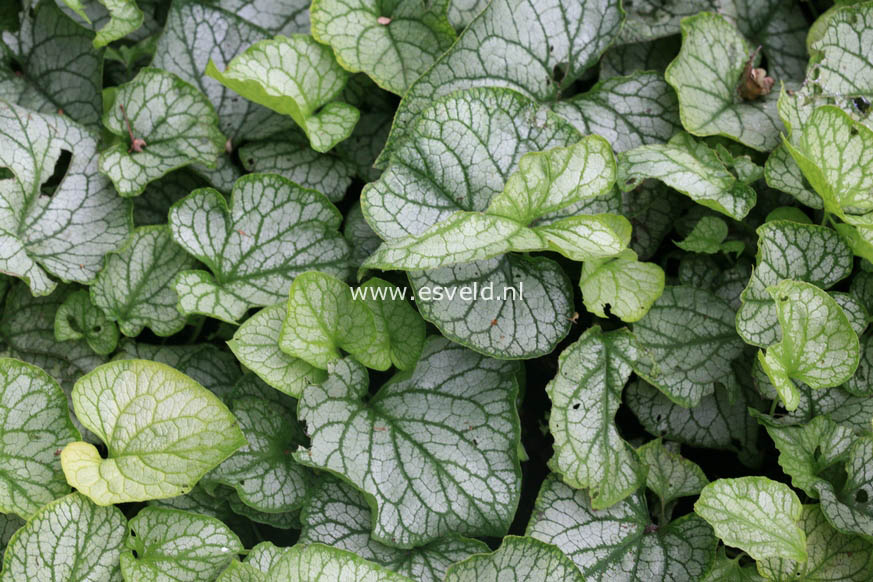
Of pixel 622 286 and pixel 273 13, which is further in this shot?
pixel 273 13

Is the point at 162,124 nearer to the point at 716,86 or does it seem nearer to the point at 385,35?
the point at 385,35

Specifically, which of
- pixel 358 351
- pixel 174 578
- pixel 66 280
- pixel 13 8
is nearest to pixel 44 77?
pixel 13 8

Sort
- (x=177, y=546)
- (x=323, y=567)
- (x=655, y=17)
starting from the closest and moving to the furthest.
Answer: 1. (x=323, y=567)
2. (x=177, y=546)
3. (x=655, y=17)

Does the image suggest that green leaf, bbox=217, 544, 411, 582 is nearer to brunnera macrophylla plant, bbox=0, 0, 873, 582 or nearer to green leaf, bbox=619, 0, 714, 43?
brunnera macrophylla plant, bbox=0, 0, 873, 582

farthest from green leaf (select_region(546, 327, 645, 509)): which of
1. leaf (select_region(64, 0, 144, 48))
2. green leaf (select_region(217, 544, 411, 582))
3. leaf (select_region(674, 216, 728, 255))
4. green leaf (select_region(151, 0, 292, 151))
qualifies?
leaf (select_region(64, 0, 144, 48))

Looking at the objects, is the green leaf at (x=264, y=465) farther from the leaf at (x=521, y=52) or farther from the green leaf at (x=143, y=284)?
the leaf at (x=521, y=52)

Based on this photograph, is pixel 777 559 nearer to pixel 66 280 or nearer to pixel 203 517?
pixel 203 517

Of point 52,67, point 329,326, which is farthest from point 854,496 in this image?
point 52,67
